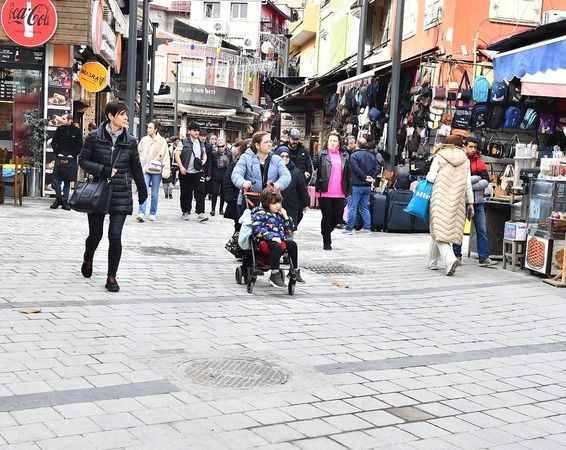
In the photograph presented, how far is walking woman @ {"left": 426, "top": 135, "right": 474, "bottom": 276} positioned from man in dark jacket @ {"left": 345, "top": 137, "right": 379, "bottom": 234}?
13.2ft

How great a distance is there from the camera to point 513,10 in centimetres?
1803

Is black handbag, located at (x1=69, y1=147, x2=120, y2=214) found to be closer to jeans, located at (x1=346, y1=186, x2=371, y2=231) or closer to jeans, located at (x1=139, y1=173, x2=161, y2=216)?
jeans, located at (x1=139, y1=173, x2=161, y2=216)

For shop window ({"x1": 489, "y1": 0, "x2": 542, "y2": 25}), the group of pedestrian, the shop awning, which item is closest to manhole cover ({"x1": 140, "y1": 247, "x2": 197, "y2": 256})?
the group of pedestrian

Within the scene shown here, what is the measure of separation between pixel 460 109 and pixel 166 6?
192ft

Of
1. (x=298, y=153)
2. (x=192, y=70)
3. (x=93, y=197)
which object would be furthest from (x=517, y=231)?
(x=192, y=70)

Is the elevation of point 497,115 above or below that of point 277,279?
above

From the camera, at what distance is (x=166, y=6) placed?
69.9 meters

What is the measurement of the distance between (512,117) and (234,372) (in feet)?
36.3

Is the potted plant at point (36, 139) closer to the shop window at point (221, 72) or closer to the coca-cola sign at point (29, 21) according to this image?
the coca-cola sign at point (29, 21)

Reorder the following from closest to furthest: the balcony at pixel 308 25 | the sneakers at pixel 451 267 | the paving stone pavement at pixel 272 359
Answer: the paving stone pavement at pixel 272 359
the sneakers at pixel 451 267
the balcony at pixel 308 25

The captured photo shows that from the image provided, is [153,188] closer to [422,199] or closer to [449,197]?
[422,199]

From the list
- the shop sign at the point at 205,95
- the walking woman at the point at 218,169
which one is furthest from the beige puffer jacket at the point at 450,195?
the shop sign at the point at 205,95

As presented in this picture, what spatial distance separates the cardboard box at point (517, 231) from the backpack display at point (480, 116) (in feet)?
15.3

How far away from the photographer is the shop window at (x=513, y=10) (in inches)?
709
